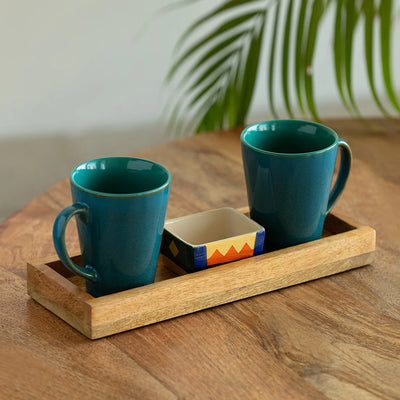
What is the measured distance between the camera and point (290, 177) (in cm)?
78

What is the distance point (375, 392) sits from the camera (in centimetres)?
64

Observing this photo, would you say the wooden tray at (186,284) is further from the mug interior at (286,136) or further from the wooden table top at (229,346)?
the mug interior at (286,136)

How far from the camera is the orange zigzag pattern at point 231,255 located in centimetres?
77

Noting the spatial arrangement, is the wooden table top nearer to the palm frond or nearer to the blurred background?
the palm frond

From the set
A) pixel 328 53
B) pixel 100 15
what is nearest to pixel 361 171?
pixel 100 15

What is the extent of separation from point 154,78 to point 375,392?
1515 millimetres

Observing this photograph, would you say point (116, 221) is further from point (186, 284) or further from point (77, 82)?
point (77, 82)

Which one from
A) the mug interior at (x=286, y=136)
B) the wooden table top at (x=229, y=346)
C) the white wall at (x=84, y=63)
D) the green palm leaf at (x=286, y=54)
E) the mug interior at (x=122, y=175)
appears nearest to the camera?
the wooden table top at (x=229, y=346)

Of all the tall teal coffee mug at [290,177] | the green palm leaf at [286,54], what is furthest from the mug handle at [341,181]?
the green palm leaf at [286,54]

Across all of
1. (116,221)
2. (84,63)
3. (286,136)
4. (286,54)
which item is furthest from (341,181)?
(84,63)

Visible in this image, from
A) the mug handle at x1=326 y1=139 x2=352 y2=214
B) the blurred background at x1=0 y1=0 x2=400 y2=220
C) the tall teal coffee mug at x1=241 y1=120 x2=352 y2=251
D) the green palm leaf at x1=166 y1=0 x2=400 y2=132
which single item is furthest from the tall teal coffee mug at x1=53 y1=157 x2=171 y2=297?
the blurred background at x1=0 y1=0 x2=400 y2=220

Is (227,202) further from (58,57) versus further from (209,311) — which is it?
(58,57)

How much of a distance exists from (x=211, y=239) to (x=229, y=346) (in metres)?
0.18

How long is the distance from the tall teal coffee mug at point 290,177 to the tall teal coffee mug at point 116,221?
13 cm
